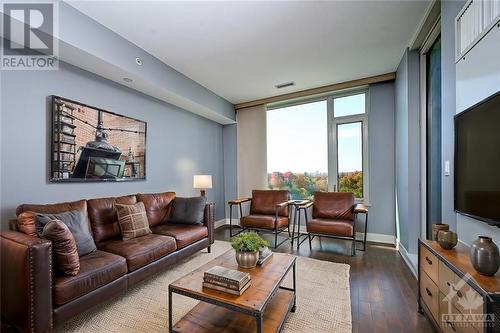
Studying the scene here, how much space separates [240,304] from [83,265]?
4.49 feet

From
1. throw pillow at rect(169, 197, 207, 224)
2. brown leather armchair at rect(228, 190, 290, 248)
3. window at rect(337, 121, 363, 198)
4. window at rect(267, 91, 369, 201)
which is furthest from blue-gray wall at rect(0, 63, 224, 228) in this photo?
window at rect(337, 121, 363, 198)

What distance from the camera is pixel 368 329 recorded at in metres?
1.66

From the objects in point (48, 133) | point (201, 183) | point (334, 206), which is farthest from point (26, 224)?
point (334, 206)

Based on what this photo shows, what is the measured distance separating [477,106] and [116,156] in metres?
3.58

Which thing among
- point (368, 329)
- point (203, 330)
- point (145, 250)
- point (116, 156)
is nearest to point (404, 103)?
point (368, 329)

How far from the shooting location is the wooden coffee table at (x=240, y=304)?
1.34 m

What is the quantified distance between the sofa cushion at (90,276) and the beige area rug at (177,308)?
0.91ft

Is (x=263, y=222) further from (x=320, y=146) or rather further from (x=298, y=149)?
(x=320, y=146)

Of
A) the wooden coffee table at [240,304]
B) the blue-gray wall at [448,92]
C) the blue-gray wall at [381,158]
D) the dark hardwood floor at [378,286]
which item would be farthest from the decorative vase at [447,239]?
the blue-gray wall at [381,158]

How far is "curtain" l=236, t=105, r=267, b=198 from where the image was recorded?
482 cm

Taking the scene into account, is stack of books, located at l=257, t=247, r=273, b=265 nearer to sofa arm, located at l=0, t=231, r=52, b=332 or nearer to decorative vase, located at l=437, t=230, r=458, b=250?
decorative vase, located at l=437, t=230, r=458, b=250

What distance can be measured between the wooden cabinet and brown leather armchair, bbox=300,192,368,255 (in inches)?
49.7

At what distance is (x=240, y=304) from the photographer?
51.6 inches

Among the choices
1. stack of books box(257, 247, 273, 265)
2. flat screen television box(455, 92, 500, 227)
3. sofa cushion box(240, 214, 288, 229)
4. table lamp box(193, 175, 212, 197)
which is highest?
flat screen television box(455, 92, 500, 227)
